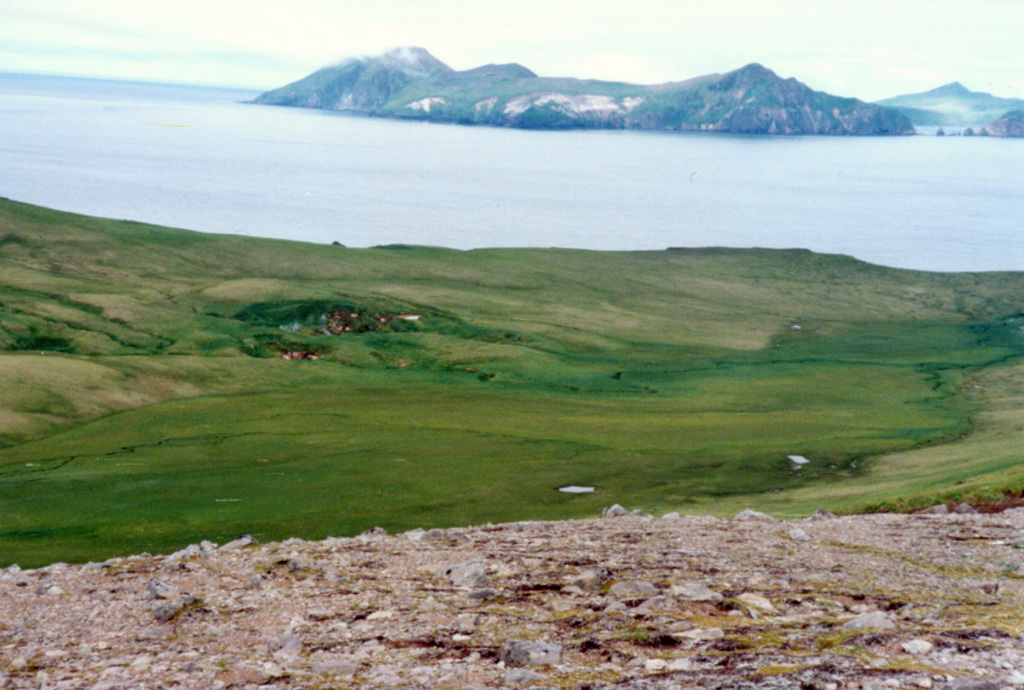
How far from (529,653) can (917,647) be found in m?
4.65

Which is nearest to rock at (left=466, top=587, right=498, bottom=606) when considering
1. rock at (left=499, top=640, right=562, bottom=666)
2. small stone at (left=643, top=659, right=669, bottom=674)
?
rock at (left=499, top=640, right=562, bottom=666)

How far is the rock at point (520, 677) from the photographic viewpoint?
34.8 ft

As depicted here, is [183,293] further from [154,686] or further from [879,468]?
[154,686]

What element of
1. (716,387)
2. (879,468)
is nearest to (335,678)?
(879,468)

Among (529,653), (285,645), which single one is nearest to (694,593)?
(529,653)

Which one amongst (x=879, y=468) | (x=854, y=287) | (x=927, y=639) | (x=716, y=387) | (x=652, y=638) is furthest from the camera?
(x=854, y=287)

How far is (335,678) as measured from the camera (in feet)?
36.7

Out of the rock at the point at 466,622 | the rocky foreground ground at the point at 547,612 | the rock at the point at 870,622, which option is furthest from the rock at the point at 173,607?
the rock at the point at 870,622

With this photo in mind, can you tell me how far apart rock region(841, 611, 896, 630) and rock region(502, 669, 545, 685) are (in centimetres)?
428

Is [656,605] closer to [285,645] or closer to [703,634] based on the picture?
[703,634]

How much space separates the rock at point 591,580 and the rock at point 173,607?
606cm

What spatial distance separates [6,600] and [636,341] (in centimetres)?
7087

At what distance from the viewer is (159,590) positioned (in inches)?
585

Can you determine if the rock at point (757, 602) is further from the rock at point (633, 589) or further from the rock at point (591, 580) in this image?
the rock at point (591, 580)
